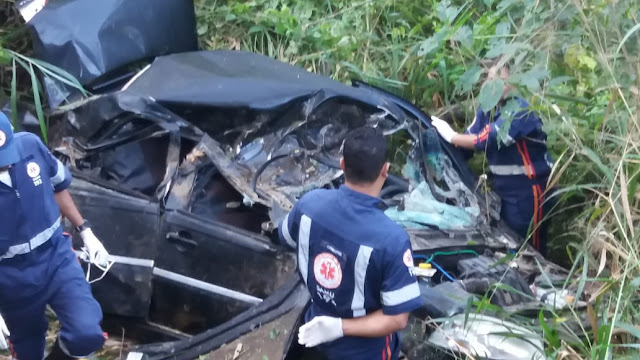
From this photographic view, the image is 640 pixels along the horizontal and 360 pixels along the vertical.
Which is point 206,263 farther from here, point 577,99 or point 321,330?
point 577,99

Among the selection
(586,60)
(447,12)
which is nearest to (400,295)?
(586,60)

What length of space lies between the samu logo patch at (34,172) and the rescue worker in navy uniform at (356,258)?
126 cm

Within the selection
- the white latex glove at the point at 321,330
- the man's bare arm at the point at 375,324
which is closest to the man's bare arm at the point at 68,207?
the white latex glove at the point at 321,330

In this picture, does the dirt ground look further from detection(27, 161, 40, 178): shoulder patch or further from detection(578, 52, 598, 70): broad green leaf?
detection(578, 52, 598, 70): broad green leaf

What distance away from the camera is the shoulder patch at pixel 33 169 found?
133 inches

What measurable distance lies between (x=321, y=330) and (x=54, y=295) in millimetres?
1442

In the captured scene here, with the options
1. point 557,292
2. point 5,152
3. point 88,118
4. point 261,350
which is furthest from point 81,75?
point 557,292

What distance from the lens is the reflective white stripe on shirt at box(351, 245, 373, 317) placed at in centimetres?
258

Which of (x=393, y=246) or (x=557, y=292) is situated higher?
(x=393, y=246)

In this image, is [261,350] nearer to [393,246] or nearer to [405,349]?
[405,349]

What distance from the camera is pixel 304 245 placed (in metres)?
2.79

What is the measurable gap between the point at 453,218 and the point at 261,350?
4.49 feet

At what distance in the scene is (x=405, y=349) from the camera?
3217 mm

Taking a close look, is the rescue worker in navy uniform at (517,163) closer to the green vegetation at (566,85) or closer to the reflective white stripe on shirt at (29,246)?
the green vegetation at (566,85)
